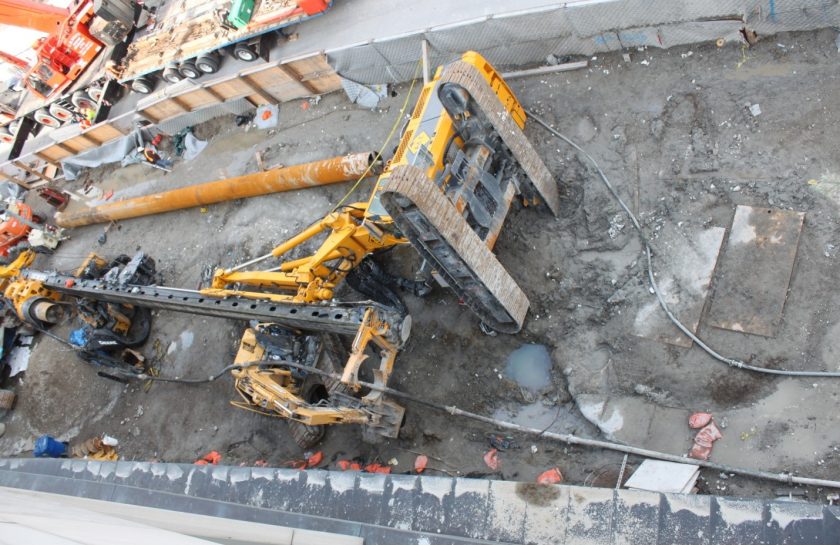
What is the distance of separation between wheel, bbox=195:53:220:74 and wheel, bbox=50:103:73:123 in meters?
4.86

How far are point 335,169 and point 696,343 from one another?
633 cm

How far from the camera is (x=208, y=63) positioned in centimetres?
1363

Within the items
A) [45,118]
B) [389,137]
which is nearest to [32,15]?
[45,118]

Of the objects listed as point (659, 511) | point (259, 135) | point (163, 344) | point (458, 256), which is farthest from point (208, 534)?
point (259, 135)

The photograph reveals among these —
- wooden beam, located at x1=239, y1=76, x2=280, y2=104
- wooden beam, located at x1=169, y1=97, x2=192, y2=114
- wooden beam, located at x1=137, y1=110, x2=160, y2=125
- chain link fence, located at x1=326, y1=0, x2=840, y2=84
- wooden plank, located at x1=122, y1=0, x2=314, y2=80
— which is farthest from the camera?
A: wooden beam, located at x1=137, y1=110, x2=160, y2=125

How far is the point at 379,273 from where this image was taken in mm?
9953

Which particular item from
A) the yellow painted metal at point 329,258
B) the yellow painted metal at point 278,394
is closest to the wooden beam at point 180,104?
the yellow painted metal at point 329,258

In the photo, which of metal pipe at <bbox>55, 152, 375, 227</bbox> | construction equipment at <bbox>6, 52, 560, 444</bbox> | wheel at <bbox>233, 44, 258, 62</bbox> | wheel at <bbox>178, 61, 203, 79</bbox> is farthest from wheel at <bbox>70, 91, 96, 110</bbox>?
construction equipment at <bbox>6, 52, 560, 444</bbox>

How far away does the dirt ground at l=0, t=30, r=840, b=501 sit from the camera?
728 cm

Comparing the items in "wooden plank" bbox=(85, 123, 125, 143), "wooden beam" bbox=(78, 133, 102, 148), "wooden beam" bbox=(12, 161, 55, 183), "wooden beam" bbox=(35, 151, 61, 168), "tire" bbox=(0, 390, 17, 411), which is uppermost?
"wooden plank" bbox=(85, 123, 125, 143)

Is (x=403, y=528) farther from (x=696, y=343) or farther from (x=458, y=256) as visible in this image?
(x=696, y=343)

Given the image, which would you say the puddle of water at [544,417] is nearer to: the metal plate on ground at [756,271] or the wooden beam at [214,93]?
the metal plate on ground at [756,271]

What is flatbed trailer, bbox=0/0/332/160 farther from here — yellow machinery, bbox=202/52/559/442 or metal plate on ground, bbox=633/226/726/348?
metal plate on ground, bbox=633/226/726/348

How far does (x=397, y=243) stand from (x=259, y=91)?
20.5 feet
